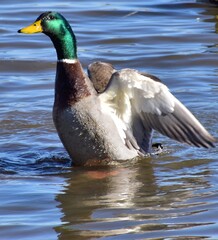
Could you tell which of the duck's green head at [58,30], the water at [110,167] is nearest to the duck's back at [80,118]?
the duck's green head at [58,30]

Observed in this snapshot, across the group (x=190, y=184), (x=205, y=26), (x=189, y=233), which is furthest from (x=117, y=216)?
(x=205, y=26)

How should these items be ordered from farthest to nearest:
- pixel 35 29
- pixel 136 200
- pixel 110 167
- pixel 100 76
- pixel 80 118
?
pixel 100 76 < pixel 110 167 < pixel 35 29 < pixel 80 118 < pixel 136 200

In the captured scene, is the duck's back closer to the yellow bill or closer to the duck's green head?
the duck's green head

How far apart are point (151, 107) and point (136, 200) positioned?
120 centimetres

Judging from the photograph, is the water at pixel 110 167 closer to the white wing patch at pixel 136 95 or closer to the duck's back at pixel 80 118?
the duck's back at pixel 80 118

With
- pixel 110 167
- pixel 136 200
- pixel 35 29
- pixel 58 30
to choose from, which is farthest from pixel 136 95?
pixel 136 200

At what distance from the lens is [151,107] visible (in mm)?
8484

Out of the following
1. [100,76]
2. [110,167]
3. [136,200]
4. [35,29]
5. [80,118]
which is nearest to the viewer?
[136,200]

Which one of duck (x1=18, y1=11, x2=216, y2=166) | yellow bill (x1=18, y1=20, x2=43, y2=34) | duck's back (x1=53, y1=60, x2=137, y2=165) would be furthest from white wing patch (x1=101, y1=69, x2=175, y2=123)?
yellow bill (x1=18, y1=20, x2=43, y2=34)

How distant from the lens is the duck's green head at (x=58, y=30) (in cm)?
858

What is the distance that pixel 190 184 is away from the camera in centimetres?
805

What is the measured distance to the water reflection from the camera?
22.1 ft

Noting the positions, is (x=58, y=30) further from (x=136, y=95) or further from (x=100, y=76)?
(x=136, y=95)

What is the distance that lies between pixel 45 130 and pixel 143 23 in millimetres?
5231
